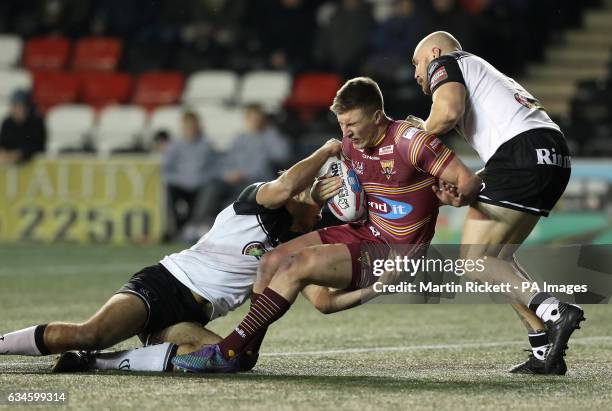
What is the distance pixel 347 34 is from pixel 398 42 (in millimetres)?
927

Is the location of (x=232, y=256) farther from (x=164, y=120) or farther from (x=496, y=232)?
(x=164, y=120)

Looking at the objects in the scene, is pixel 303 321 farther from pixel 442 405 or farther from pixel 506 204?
pixel 442 405

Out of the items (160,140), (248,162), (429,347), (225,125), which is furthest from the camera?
(225,125)

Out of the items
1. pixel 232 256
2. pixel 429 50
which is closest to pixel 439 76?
pixel 429 50

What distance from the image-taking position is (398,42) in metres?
17.0

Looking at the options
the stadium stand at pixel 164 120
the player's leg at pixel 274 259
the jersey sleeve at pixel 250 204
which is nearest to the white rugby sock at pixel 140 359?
the player's leg at pixel 274 259

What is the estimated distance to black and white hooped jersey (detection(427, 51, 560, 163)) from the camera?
6.45 metres

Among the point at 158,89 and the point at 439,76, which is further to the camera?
the point at 158,89

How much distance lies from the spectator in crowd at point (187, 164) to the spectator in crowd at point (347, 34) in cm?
240

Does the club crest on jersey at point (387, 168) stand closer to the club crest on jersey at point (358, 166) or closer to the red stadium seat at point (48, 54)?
the club crest on jersey at point (358, 166)

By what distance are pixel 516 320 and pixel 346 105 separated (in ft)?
11.6

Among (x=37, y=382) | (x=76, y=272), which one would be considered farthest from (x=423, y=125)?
(x=76, y=272)

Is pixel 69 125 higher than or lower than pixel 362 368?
lower

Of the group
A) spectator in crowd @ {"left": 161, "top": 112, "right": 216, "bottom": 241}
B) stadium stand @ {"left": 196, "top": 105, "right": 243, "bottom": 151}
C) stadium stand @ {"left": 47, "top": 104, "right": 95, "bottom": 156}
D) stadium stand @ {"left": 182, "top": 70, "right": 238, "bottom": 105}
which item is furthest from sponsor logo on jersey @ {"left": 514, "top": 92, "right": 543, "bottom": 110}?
stadium stand @ {"left": 47, "top": 104, "right": 95, "bottom": 156}
